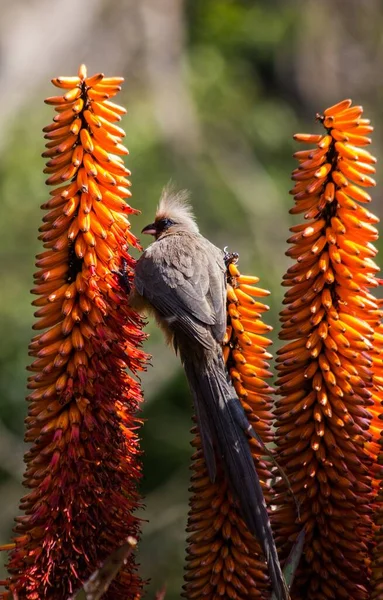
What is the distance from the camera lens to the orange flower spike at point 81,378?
3.55 metres

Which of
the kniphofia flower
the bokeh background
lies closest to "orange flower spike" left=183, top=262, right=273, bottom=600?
the kniphofia flower

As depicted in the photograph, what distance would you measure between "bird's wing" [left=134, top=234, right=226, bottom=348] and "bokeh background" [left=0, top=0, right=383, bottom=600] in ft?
13.7

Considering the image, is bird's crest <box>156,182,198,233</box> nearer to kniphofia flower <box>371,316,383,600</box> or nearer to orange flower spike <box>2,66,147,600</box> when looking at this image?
orange flower spike <box>2,66,147,600</box>

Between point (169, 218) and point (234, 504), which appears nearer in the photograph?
point (234, 504)

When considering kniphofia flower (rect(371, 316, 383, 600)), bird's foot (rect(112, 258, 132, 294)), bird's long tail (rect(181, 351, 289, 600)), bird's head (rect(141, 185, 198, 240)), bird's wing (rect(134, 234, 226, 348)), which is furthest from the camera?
bird's head (rect(141, 185, 198, 240))

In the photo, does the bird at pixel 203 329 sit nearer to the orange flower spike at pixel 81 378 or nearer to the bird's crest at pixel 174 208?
the bird's crest at pixel 174 208

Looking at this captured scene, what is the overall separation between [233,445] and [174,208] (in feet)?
8.13

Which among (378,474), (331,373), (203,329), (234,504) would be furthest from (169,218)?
(378,474)

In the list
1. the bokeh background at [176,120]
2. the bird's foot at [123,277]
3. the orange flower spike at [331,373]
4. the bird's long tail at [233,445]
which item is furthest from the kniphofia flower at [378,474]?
the bokeh background at [176,120]

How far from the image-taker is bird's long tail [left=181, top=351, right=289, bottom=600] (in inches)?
134

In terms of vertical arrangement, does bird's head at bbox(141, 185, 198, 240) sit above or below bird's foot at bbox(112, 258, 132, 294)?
above

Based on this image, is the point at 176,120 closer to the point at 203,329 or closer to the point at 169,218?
the point at 169,218

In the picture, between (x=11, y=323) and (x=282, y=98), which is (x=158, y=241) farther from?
(x=282, y=98)

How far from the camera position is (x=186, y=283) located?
5.23 metres
